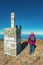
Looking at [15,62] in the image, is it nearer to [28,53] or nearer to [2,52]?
[28,53]

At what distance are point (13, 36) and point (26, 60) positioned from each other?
3.08 metres

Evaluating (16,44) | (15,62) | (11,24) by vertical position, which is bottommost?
(15,62)

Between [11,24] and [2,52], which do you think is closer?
[11,24]

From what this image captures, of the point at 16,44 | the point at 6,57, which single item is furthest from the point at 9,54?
the point at 16,44

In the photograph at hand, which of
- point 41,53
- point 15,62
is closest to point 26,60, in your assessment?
point 15,62

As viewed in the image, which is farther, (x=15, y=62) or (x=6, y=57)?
(x=6, y=57)

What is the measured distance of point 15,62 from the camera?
14297mm

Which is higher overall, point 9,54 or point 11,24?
point 11,24

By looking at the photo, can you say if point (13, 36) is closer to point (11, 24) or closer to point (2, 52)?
point (11, 24)

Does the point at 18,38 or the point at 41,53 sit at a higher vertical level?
the point at 18,38

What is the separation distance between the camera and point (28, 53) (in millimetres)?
15805

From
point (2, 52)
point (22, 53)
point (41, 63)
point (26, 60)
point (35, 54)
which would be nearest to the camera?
point (41, 63)

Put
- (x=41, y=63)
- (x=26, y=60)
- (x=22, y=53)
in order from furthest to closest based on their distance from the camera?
(x=22, y=53) → (x=26, y=60) → (x=41, y=63)

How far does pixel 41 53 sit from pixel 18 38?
3074mm
